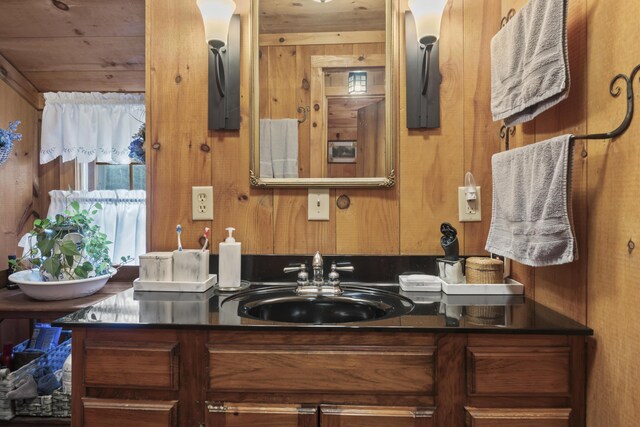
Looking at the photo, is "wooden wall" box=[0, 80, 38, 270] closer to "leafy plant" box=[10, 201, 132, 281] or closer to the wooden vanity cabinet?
"leafy plant" box=[10, 201, 132, 281]

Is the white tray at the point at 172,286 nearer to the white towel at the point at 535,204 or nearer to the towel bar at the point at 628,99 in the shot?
the white towel at the point at 535,204

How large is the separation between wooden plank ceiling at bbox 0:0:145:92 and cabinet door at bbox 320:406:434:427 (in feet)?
5.86

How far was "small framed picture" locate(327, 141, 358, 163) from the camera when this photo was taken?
143 cm

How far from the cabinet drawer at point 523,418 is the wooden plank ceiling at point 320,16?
130 cm

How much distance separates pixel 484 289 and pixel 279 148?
2.89 feet

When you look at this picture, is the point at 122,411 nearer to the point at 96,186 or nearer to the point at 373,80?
the point at 373,80

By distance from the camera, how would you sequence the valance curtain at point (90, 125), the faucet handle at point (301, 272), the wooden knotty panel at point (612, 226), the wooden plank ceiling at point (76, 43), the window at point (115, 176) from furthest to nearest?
1. the window at point (115, 176)
2. the valance curtain at point (90, 125)
3. the wooden plank ceiling at point (76, 43)
4. the faucet handle at point (301, 272)
5. the wooden knotty panel at point (612, 226)

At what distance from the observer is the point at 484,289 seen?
4.06 feet

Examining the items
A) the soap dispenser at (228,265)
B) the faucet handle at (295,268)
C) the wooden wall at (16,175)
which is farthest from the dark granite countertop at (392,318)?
the wooden wall at (16,175)

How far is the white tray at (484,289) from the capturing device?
48.6 inches

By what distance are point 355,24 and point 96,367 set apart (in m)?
1.39

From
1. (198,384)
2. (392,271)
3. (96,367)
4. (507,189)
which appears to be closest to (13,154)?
(96,367)

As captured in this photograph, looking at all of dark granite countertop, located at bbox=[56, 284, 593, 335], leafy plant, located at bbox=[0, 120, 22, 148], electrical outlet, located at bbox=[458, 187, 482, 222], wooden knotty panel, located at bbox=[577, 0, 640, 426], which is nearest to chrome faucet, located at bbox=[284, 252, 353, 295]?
dark granite countertop, located at bbox=[56, 284, 593, 335]

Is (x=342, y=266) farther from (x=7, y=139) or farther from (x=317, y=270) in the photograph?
(x=7, y=139)
